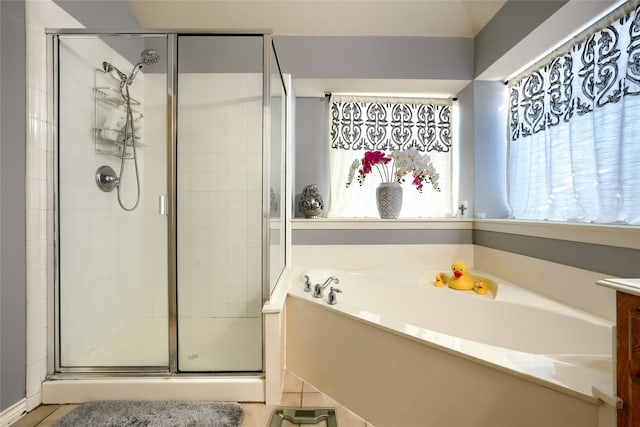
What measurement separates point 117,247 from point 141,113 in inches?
32.0

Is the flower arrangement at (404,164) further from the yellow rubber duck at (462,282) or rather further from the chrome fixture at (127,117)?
the chrome fixture at (127,117)

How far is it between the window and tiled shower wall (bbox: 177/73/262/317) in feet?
3.09

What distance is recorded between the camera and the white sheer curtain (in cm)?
150

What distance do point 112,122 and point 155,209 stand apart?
63 cm

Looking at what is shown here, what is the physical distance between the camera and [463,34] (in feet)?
8.10

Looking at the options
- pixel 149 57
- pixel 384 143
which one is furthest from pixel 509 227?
pixel 149 57

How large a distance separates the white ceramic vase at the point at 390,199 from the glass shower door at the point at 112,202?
163 cm

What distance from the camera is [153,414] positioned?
1417 millimetres

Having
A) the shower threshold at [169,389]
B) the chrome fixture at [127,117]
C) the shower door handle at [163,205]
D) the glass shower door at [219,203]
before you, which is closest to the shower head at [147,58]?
the chrome fixture at [127,117]

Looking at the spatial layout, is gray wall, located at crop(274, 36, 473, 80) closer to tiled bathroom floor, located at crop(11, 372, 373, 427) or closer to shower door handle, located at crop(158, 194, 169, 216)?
shower door handle, located at crop(158, 194, 169, 216)

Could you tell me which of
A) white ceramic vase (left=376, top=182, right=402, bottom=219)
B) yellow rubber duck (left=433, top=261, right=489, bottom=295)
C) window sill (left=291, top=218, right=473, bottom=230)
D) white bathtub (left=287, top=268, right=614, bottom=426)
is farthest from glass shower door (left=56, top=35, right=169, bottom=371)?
yellow rubber duck (left=433, top=261, right=489, bottom=295)

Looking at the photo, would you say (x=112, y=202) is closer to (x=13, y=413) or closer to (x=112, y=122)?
(x=112, y=122)

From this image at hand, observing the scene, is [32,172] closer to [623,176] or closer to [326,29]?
[326,29]

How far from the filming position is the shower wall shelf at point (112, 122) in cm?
178
